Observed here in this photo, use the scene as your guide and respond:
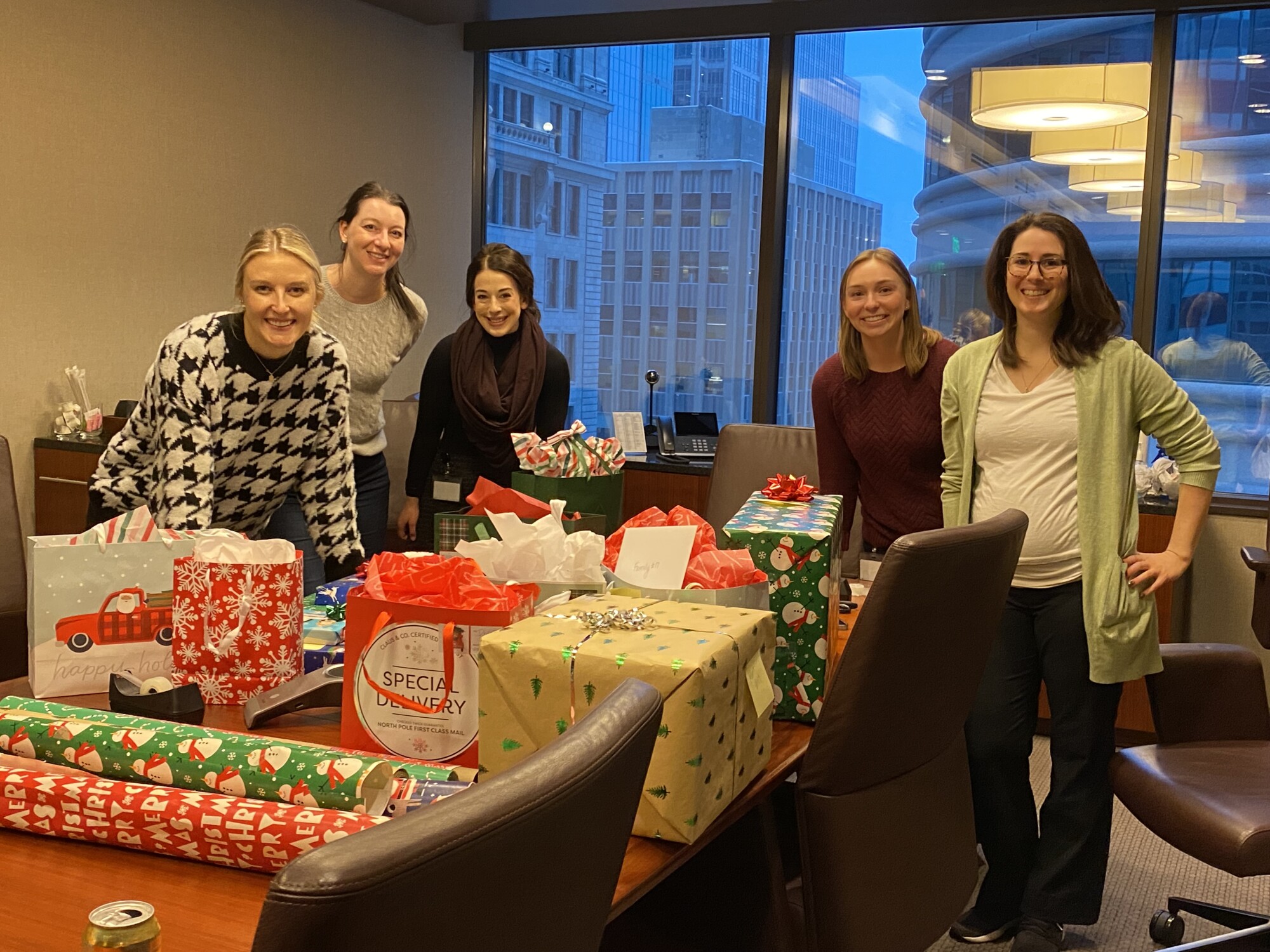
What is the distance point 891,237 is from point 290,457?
324cm

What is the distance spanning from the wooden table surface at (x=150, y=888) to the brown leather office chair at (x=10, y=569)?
153 cm

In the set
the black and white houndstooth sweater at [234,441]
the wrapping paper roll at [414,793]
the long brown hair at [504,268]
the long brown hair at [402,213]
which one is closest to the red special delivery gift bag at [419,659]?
the wrapping paper roll at [414,793]

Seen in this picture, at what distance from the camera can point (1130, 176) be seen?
446 cm

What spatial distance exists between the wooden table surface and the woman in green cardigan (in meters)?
1.37

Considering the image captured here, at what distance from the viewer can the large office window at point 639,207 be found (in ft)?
17.2

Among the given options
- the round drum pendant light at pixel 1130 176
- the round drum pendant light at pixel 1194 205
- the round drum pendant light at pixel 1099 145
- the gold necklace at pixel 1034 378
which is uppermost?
the round drum pendant light at pixel 1099 145

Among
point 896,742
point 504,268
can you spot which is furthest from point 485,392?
point 896,742

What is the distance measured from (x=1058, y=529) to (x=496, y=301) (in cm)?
169

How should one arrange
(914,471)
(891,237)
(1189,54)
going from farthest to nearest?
(891,237) → (1189,54) → (914,471)

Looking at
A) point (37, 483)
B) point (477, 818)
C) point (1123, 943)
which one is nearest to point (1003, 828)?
point (1123, 943)

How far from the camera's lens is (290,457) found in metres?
2.35

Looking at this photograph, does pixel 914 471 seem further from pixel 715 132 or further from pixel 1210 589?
pixel 715 132

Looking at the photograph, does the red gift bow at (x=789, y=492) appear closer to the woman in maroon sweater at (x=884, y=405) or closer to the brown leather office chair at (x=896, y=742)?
the brown leather office chair at (x=896, y=742)

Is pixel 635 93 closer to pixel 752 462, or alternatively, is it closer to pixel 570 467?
pixel 752 462
